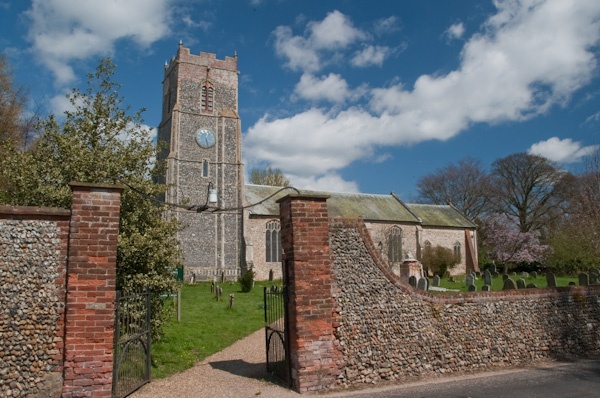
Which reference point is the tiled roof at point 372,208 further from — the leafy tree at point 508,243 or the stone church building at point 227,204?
the leafy tree at point 508,243

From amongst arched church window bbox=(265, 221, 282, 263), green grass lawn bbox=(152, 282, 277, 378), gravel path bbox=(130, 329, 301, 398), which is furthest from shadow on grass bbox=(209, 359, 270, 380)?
arched church window bbox=(265, 221, 282, 263)

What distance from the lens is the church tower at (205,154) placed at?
3247cm

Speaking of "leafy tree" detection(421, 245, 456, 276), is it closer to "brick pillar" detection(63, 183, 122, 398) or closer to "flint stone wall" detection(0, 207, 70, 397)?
"brick pillar" detection(63, 183, 122, 398)

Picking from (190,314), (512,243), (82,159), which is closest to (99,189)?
(82,159)

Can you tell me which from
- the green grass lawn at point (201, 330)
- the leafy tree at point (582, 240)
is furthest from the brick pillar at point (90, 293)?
Result: the leafy tree at point (582, 240)

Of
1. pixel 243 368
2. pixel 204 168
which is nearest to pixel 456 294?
pixel 243 368

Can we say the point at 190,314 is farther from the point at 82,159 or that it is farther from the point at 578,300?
the point at 578,300

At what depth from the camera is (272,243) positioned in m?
32.7

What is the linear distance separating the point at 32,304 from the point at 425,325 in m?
6.64

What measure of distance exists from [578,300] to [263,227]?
79.8 feet

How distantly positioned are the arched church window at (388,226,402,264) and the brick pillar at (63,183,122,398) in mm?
31404

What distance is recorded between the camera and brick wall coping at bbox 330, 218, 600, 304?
316 inches

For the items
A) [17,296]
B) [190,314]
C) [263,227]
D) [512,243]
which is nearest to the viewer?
[17,296]

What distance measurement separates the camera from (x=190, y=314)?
14578 millimetres
